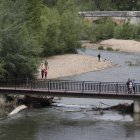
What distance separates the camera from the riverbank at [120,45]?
107m

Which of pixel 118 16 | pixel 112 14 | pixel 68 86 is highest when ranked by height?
pixel 112 14

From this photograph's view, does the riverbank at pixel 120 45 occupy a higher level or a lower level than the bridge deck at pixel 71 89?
higher

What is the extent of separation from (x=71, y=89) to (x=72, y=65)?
29.2m

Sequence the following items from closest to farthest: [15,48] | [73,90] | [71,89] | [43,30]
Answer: [73,90] → [71,89] → [15,48] → [43,30]

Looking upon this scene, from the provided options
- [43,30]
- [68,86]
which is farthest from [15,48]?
[43,30]

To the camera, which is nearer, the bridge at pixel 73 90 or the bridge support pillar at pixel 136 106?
the bridge support pillar at pixel 136 106

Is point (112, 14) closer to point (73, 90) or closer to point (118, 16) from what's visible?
point (118, 16)

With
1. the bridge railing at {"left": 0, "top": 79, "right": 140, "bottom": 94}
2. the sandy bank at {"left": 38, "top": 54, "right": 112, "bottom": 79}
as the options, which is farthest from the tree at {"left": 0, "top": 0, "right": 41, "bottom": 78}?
the sandy bank at {"left": 38, "top": 54, "right": 112, "bottom": 79}

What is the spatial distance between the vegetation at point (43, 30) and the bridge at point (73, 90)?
220 cm

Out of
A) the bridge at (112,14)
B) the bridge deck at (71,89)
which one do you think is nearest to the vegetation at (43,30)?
the bridge deck at (71,89)

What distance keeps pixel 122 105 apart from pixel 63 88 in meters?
4.74

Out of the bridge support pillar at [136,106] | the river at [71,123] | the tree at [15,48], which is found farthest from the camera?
the tree at [15,48]

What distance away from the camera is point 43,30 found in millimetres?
79750

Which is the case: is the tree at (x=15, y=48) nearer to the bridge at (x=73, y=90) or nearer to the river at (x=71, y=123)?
the bridge at (x=73, y=90)
